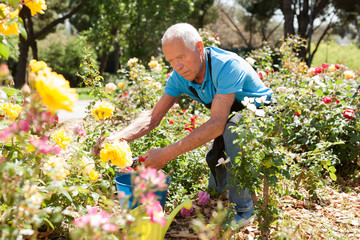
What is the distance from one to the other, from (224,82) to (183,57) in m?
0.27

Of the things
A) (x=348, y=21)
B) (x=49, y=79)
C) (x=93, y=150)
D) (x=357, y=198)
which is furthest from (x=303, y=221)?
(x=348, y=21)

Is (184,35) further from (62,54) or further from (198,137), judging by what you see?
(62,54)

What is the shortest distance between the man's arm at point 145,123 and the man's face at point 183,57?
33cm

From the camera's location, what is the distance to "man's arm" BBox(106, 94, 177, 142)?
2033 mm

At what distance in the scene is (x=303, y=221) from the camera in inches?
79.6

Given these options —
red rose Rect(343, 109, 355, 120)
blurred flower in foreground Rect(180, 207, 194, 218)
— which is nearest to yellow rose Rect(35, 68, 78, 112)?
blurred flower in foreground Rect(180, 207, 194, 218)

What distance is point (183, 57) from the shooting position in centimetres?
193

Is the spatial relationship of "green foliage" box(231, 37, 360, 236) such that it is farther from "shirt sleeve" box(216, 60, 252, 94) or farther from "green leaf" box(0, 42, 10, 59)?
"green leaf" box(0, 42, 10, 59)

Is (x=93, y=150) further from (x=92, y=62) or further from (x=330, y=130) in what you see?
(x=330, y=130)

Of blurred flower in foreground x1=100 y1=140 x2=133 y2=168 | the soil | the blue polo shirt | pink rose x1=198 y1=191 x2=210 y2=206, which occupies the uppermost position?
the blue polo shirt

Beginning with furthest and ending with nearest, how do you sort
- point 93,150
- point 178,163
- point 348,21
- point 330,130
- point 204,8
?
point 204,8
point 348,21
point 330,130
point 178,163
point 93,150

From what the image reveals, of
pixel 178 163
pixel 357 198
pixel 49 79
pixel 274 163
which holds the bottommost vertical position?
pixel 357 198

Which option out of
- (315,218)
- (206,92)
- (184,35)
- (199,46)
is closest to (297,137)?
(315,218)

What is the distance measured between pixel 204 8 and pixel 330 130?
55.7 feet
